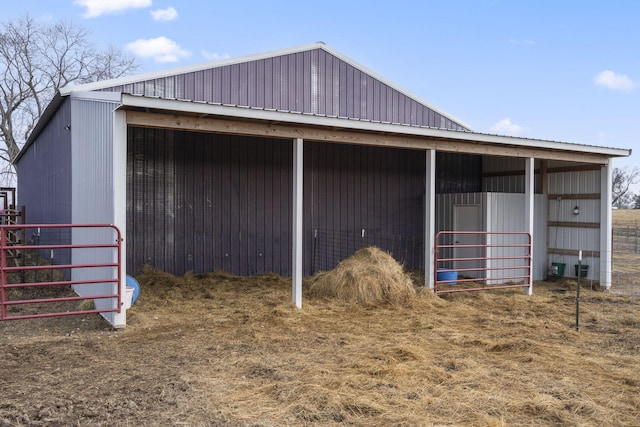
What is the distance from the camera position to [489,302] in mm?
7887

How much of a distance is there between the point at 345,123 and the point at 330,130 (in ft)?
1.03

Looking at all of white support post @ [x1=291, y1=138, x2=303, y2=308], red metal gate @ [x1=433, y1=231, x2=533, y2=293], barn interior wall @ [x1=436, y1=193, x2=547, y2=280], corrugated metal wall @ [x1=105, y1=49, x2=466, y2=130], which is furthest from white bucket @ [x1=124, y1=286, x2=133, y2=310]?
barn interior wall @ [x1=436, y1=193, x2=547, y2=280]

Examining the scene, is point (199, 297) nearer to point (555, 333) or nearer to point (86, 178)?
point (86, 178)

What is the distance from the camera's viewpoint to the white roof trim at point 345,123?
5785mm

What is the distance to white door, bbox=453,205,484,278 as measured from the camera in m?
10.1

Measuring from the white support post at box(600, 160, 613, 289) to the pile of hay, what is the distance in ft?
14.5

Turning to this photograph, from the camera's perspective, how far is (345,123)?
7008 millimetres

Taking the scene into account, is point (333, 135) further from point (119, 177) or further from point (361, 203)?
point (361, 203)

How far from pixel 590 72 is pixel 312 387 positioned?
48.8 feet

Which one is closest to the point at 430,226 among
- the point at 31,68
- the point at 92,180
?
the point at 92,180

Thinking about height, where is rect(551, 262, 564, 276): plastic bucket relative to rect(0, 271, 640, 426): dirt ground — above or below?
above

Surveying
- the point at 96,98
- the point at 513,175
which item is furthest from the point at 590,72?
the point at 96,98

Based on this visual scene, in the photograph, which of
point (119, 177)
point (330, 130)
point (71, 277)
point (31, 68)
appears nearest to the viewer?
point (119, 177)

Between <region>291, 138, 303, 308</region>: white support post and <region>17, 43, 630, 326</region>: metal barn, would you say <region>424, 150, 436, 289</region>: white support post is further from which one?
<region>291, 138, 303, 308</region>: white support post
